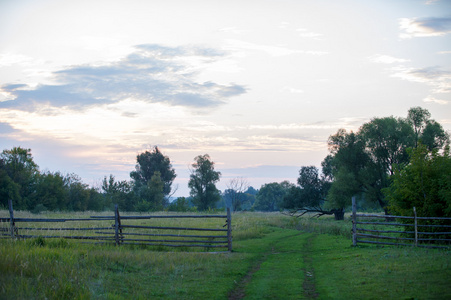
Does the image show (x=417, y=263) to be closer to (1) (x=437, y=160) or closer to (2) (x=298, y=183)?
(1) (x=437, y=160)

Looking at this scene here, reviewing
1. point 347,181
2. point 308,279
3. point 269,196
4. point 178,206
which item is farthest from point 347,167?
point 269,196

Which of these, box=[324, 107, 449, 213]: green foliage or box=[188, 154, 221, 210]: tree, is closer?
box=[324, 107, 449, 213]: green foliage

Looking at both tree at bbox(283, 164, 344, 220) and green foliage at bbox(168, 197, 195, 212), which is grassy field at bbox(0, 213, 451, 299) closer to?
tree at bbox(283, 164, 344, 220)

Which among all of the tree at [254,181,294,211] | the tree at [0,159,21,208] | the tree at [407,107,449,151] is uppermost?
the tree at [407,107,449,151]

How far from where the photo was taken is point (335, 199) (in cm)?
3950

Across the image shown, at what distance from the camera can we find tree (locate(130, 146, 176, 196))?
8525 centimetres

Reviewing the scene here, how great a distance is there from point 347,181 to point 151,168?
55921 mm

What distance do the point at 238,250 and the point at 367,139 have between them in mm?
27359

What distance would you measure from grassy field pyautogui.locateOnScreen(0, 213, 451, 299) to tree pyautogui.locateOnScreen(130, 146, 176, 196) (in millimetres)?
72167

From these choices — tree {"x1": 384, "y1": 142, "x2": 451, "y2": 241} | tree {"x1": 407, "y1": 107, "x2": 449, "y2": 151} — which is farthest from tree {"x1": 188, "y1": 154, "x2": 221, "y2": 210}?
tree {"x1": 384, "y1": 142, "x2": 451, "y2": 241}

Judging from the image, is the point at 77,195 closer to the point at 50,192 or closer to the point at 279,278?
the point at 50,192

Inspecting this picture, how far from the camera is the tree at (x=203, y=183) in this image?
63188 millimetres

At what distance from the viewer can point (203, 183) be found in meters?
63.6

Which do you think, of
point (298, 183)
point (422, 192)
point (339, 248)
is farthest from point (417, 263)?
point (298, 183)
